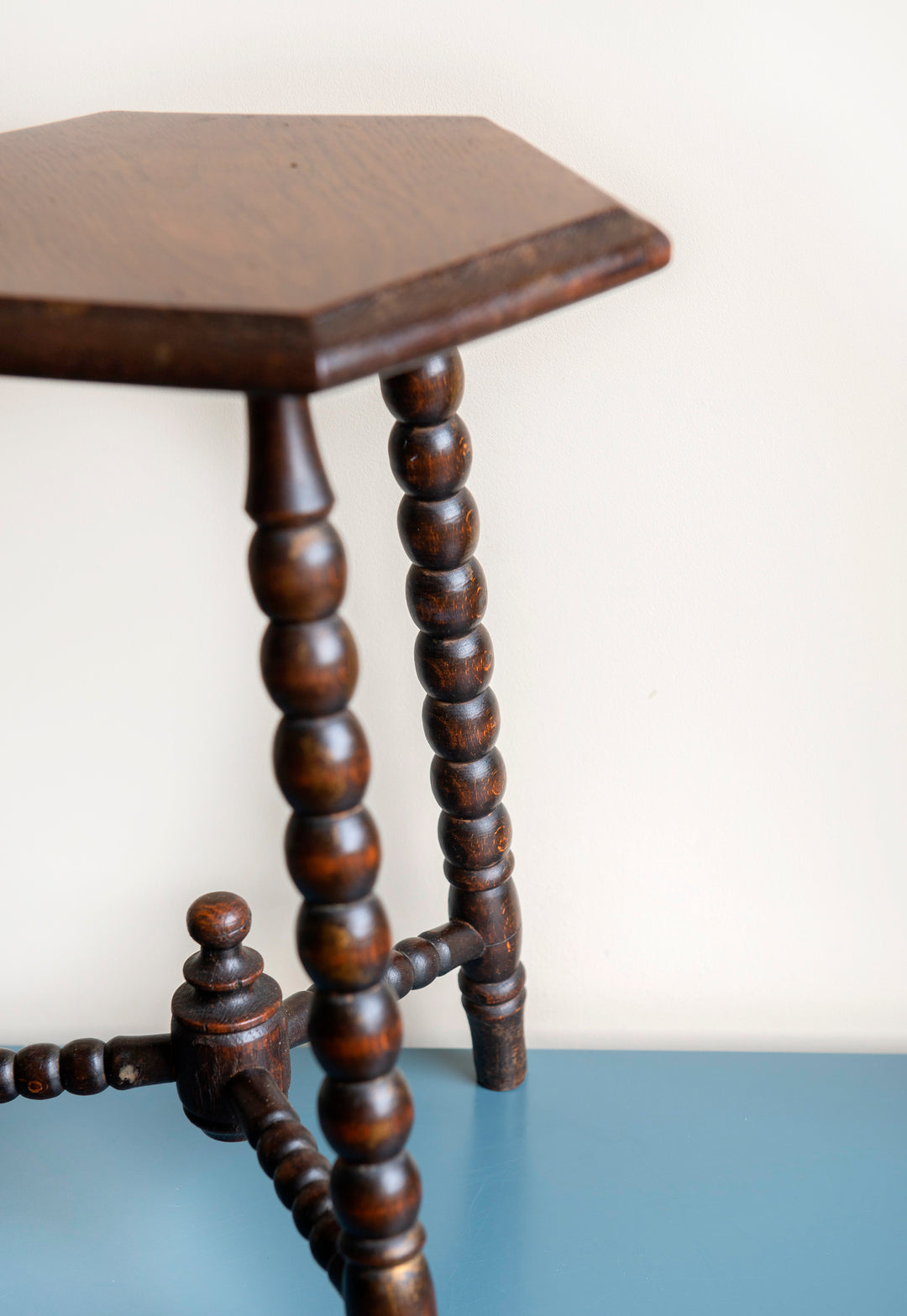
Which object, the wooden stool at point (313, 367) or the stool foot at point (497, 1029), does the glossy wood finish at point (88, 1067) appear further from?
the stool foot at point (497, 1029)

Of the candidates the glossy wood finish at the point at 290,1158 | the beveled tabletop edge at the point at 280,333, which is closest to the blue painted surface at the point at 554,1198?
the glossy wood finish at the point at 290,1158

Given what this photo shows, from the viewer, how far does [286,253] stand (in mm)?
500

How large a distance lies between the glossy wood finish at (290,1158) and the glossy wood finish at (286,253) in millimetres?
448

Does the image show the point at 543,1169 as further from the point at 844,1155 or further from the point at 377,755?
the point at 377,755

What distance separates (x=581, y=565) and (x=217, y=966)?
1.27ft

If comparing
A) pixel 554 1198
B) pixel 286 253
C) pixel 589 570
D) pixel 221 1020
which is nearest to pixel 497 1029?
pixel 554 1198

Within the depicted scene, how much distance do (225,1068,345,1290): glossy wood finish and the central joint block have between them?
1 cm

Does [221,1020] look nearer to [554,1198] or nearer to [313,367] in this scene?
[554,1198]

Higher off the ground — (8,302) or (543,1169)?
(8,302)

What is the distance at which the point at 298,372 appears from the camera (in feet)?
1.44

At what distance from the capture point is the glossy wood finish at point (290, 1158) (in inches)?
25.8

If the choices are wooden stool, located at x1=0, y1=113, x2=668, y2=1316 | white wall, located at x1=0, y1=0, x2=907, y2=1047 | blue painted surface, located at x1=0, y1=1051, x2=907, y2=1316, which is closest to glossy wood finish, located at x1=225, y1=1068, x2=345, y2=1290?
wooden stool, located at x1=0, y1=113, x2=668, y2=1316

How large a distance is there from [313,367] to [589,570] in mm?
524

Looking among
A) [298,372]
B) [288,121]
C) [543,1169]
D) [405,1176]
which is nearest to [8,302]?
[298,372]
